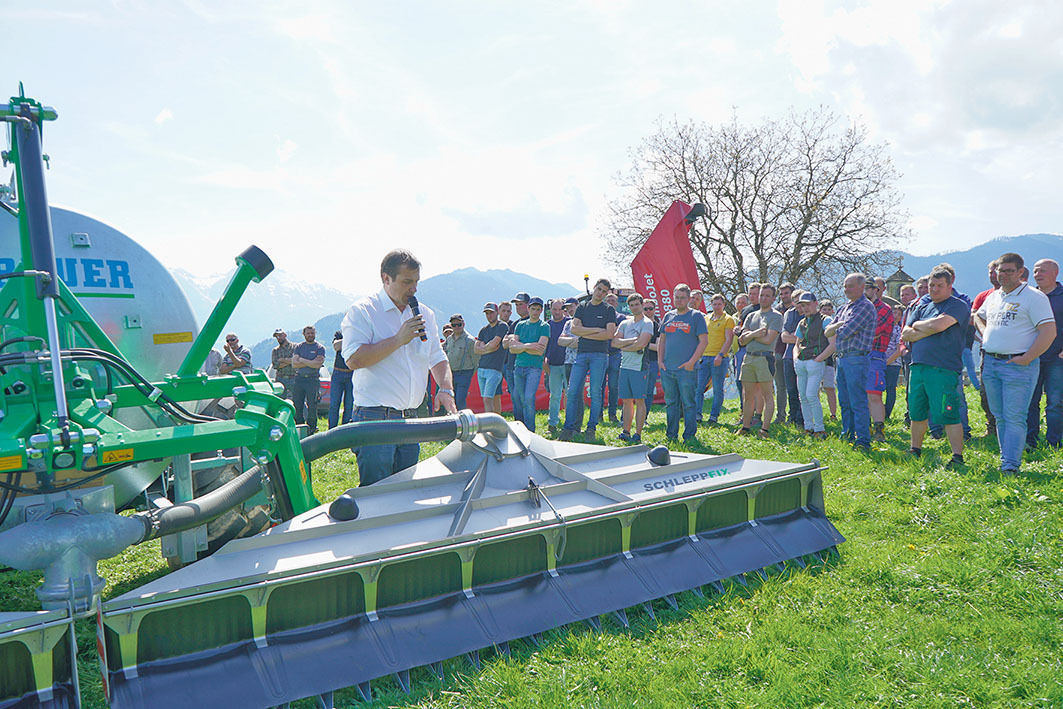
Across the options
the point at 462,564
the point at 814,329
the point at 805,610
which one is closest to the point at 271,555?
the point at 462,564

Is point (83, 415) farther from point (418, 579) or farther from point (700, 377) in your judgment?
point (700, 377)

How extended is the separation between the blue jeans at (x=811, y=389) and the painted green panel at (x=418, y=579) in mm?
6216

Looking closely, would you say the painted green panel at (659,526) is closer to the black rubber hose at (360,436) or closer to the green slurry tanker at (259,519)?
the green slurry tanker at (259,519)

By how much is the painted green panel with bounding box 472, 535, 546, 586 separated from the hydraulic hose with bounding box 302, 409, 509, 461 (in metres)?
0.82

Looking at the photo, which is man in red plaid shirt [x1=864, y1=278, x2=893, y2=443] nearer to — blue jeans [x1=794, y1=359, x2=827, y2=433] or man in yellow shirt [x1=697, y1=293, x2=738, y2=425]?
blue jeans [x1=794, y1=359, x2=827, y2=433]

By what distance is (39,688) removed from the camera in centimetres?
254

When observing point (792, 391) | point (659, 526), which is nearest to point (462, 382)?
point (792, 391)

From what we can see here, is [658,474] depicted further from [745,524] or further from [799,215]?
[799,215]

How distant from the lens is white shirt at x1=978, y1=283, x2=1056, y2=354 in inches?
243

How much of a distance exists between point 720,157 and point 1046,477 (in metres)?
27.5

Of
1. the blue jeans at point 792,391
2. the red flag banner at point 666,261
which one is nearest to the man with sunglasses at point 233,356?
the red flag banner at point 666,261

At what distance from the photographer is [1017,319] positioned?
20.5ft

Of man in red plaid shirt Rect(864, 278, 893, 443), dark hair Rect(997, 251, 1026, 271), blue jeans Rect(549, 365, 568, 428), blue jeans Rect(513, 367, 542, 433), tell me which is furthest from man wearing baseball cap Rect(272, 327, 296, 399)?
dark hair Rect(997, 251, 1026, 271)

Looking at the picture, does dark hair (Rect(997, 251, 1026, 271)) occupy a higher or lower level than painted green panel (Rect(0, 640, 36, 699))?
higher
